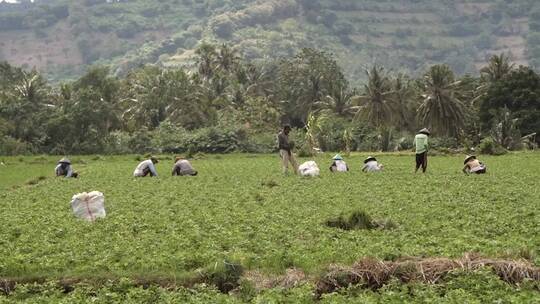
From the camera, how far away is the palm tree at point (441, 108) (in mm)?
64938

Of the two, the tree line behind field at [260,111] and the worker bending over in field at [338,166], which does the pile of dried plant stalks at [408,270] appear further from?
the tree line behind field at [260,111]

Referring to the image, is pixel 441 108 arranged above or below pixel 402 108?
above

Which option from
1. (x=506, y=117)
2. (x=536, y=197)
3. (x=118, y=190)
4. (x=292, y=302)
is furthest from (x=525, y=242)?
(x=506, y=117)

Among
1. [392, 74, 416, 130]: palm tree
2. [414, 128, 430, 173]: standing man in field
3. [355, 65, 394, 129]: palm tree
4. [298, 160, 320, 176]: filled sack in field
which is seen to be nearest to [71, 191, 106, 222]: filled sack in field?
[298, 160, 320, 176]: filled sack in field

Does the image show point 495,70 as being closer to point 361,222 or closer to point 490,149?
point 490,149

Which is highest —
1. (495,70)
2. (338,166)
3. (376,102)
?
(338,166)

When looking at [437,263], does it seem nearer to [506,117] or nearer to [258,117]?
Answer: [506,117]

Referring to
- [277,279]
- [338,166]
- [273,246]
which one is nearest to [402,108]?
[338,166]

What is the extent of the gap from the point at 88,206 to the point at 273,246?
596 cm

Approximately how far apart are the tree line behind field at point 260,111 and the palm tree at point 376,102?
103 mm

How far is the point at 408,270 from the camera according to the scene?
10.5 meters

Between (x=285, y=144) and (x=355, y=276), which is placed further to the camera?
(x=285, y=144)

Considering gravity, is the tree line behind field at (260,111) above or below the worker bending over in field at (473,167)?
below

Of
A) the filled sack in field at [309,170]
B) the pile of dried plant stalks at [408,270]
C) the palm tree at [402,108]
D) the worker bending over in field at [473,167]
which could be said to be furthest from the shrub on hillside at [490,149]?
the pile of dried plant stalks at [408,270]
